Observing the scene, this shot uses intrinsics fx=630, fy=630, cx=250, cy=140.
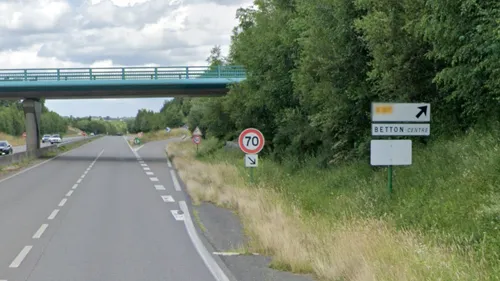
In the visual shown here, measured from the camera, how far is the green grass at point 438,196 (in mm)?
8023

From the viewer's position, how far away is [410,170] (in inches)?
493

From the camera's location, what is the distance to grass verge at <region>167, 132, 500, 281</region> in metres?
7.27

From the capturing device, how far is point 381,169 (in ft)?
47.2

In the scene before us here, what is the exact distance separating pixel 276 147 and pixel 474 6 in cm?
1729

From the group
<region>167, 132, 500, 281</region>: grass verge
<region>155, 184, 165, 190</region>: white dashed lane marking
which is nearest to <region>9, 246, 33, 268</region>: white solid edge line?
<region>167, 132, 500, 281</region>: grass verge

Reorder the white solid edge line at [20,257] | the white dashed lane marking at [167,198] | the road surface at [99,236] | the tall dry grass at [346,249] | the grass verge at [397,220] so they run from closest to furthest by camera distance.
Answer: the tall dry grass at [346,249], the grass verge at [397,220], the road surface at [99,236], the white solid edge line at [20,257], the white dashed lane marking at [167,198]

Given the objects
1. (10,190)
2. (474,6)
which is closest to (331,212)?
(474,6)

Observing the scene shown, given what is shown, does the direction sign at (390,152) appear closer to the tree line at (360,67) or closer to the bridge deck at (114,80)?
the tree line at (360,67)

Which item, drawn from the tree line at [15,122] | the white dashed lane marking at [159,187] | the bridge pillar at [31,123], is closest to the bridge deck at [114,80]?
the bridge pillar at [31,123]

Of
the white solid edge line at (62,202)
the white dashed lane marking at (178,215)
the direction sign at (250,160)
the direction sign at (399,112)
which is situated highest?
the direction sign at (399,112)

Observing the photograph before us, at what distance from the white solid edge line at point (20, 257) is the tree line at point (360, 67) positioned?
7.79m

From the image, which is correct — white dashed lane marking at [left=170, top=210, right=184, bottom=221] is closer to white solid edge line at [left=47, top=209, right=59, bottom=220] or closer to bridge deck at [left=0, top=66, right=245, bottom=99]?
white solid edge line at [left=47, top=209, right=59, bottom=220]

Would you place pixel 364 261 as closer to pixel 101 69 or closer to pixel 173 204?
pixel 173 204

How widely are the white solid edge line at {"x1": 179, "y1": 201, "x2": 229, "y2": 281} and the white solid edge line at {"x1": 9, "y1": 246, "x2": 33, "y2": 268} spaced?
282 cm
